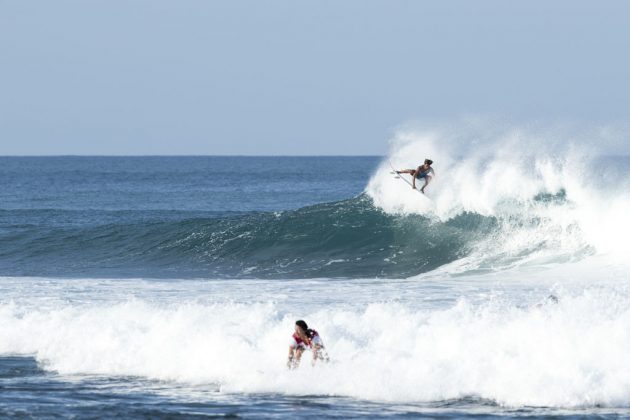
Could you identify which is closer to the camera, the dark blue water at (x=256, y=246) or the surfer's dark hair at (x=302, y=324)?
the surfer's dark hair at (x=302, y=324)

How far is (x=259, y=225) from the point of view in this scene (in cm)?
3023

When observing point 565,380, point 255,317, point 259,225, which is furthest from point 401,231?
point 565,380

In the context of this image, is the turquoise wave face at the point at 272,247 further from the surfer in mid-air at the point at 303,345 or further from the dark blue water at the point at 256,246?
the surfer in mid-air at the point at 303,345

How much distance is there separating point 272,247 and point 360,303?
32.9 feet

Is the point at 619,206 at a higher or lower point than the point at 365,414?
higher

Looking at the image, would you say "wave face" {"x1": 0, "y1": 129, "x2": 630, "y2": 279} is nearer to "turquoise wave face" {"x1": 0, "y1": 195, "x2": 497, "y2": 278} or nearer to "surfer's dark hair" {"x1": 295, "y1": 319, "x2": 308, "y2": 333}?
"turquoise wave face" {"x1": 0, "y1": 195, "x2": 497, "y2": 278}

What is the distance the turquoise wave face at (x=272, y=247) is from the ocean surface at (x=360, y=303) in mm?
87

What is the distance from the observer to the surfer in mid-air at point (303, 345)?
13.2m

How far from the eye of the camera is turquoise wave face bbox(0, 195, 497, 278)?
25.5m

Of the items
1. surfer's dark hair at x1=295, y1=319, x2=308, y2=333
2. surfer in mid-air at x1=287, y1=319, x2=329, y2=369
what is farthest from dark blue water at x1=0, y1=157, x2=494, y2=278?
surfer's dark hair at x1=295, y1=319, x2=308, y2=333

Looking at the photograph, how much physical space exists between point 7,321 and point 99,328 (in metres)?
1.98

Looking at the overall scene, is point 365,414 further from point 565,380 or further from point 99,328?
point 99,328

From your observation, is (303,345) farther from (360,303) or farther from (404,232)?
(404,232)

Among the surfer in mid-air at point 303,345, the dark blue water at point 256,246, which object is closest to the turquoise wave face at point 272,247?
the dark blue water at point 256,246
